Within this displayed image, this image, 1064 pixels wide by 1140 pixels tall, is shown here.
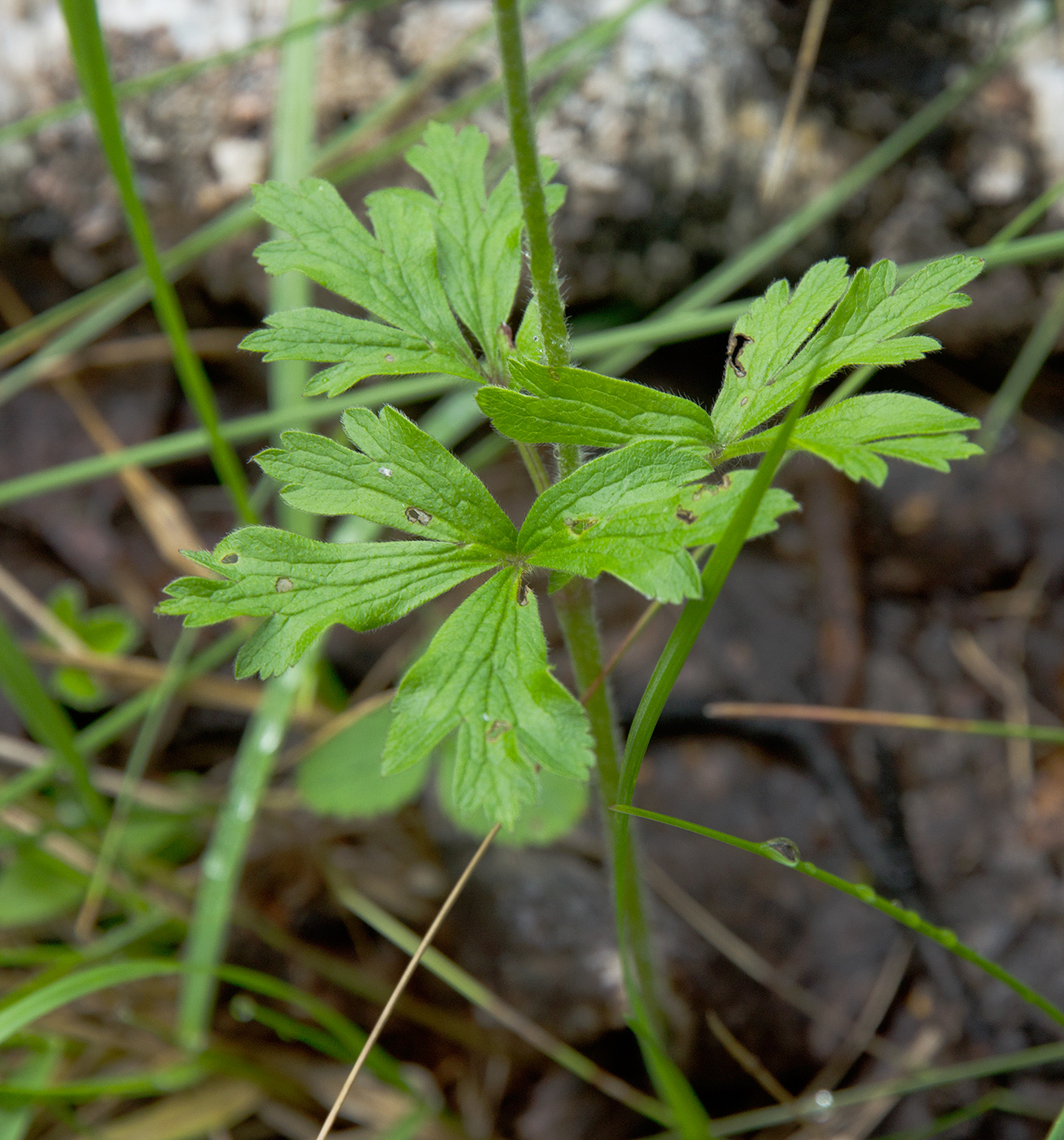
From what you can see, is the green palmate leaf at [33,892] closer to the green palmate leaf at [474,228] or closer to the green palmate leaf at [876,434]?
the green palmate leaf at [474,228]

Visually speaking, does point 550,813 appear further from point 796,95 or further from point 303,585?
point 796,95

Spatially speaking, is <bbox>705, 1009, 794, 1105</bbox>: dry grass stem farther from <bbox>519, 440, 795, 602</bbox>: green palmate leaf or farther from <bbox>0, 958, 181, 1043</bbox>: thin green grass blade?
<bbox>519, 440, 795, 602</bbox>: green palmate leaf

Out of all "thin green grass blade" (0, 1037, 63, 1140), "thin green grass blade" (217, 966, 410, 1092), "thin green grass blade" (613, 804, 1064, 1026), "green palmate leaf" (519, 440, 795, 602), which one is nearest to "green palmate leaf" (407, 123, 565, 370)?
"green palmate leaf" (519, 440, 795, 602)

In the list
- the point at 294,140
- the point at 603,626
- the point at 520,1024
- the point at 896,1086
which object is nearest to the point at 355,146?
the point at 294,140

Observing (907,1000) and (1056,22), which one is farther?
(1056,22)

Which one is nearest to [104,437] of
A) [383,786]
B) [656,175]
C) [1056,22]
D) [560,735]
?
[383,786]

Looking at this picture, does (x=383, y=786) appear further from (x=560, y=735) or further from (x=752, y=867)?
(x=560, y=735)
